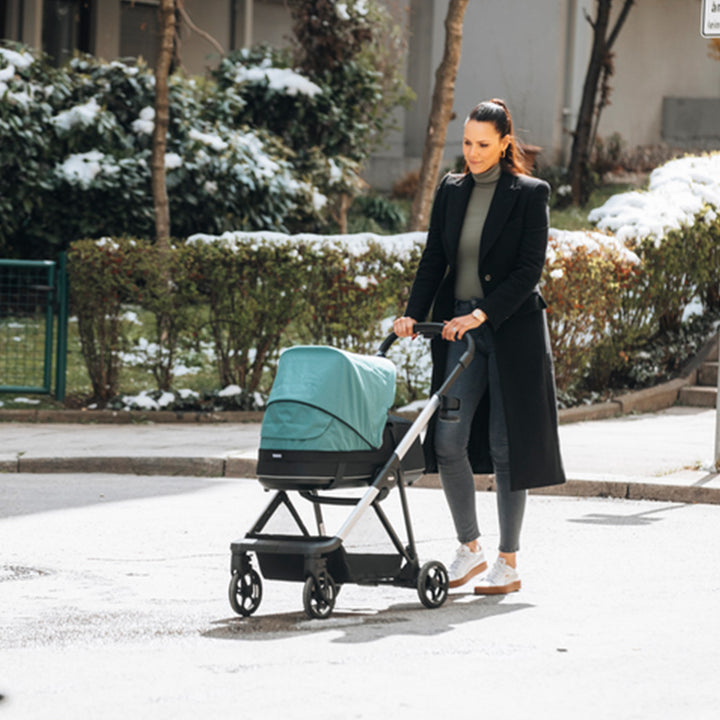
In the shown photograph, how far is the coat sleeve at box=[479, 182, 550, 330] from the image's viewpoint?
233 inches

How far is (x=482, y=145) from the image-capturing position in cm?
606

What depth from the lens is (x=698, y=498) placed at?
875cm

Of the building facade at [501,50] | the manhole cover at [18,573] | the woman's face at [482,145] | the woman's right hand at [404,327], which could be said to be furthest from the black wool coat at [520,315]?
the building facade at [501,50]

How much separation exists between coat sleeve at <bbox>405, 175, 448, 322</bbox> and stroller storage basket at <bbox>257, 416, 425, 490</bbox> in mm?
874

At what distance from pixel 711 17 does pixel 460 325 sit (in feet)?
14.1

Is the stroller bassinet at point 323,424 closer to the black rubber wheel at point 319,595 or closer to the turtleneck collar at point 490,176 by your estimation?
the black rubber wheel at point 319,595

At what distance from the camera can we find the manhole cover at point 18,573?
635cm

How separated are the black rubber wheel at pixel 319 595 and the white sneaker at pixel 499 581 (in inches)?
32.2

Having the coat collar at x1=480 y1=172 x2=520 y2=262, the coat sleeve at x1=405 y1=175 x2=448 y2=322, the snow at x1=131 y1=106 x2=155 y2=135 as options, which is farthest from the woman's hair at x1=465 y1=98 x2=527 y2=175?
the snow at x1=131 y1=106 x2=155 y2=135

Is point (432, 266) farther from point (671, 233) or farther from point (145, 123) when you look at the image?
point (145, 123)

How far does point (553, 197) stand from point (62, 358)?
11820 mm

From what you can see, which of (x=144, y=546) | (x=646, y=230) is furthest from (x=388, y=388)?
(x=646, y=230)

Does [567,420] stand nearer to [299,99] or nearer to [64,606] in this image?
[64,606]

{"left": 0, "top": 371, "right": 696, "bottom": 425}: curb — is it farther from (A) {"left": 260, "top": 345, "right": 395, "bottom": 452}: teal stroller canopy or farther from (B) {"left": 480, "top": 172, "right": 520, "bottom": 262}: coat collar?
(A) {"left": 260, "top": 345, "right": 395, "bottom": 452}: teal stroller canopy
